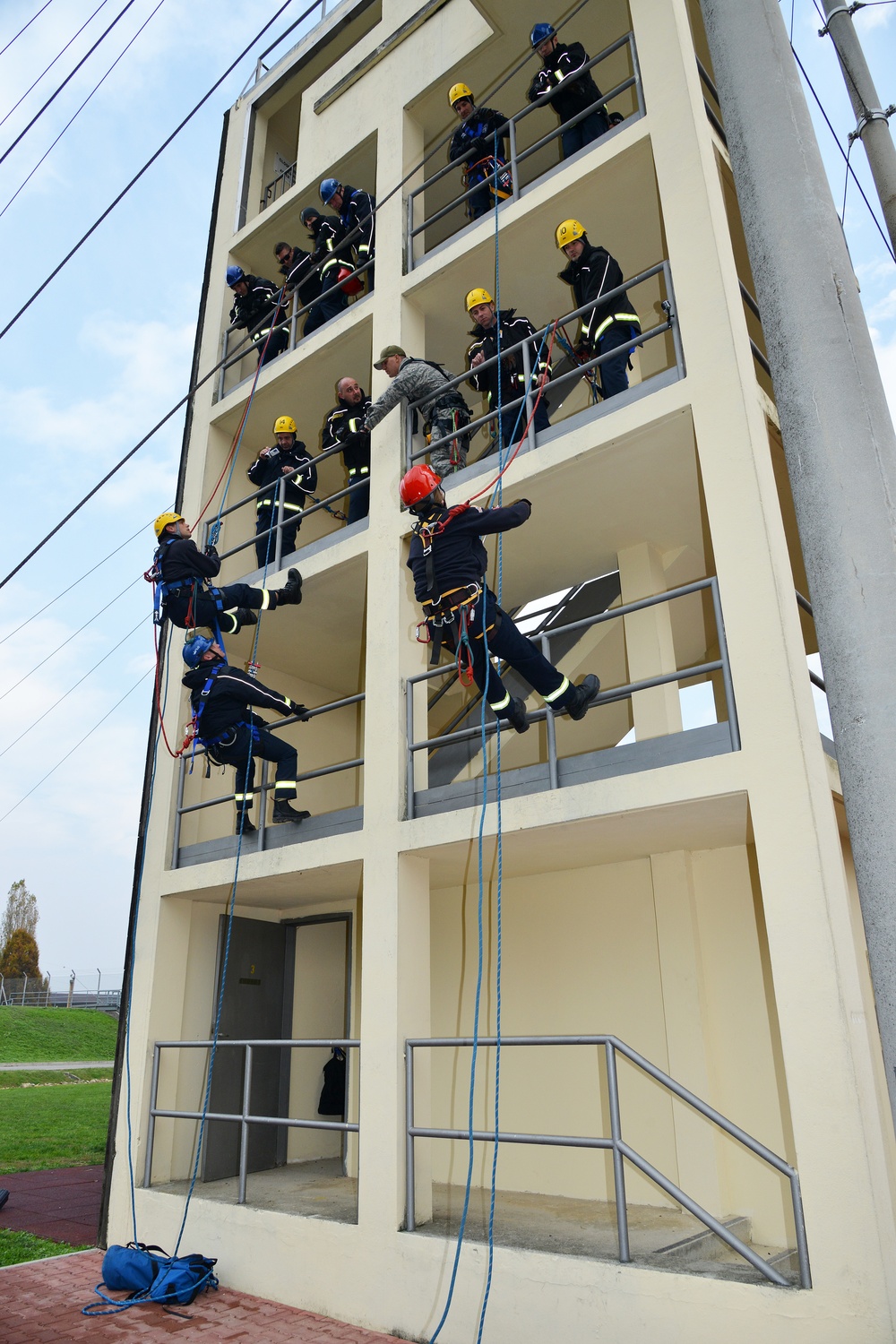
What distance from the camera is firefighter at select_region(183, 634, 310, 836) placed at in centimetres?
755

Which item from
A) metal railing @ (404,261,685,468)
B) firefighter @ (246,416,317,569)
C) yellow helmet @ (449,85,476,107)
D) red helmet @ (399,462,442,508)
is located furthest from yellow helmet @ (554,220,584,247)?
firefighter @ (246,416,317,569)

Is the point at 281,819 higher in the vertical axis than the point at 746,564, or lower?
lower

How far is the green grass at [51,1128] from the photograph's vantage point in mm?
12196

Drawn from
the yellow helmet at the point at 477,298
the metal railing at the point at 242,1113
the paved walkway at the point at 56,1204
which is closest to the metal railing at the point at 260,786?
the metal railing at the point at 242,1113

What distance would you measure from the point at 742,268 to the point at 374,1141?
787 centimetres

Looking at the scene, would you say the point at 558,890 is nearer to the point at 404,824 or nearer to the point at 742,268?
the point at 404,824

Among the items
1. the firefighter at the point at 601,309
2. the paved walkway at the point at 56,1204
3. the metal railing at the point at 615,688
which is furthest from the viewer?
the paved walkway at the point at 56,1204

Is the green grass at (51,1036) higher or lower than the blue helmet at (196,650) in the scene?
lower

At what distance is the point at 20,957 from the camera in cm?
5812

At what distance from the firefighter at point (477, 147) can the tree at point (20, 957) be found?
59090 mm

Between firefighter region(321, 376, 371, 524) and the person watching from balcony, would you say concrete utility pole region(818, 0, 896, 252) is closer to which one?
firefighter region(321, 376, 371, 524)

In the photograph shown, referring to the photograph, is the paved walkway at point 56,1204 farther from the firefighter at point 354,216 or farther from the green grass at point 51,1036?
the green grass at point 51,1036

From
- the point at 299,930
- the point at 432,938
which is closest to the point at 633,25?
the point at 432,938

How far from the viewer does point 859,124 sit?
6.65 meters
